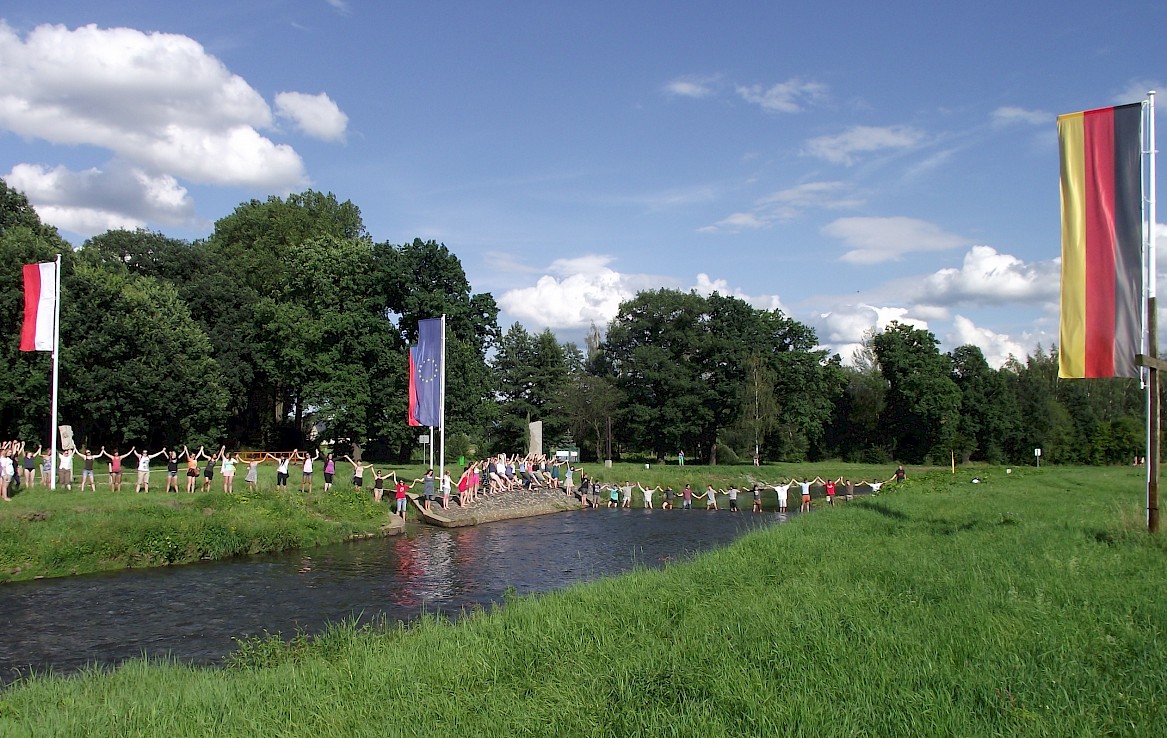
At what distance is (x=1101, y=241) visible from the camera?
1413 centimetres

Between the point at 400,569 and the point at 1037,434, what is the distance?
72403 mm

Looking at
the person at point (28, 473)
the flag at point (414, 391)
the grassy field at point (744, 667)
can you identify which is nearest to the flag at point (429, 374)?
the flag at point (414, 391)

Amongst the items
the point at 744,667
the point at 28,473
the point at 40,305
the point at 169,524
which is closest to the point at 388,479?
the point at 28,473

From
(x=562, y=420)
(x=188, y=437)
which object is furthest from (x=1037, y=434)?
(x=188, y=437)

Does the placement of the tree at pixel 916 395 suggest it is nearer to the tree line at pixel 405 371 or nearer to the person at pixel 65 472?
the tree line at pixel 405 371

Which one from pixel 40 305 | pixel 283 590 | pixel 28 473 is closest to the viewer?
pixel 283 590

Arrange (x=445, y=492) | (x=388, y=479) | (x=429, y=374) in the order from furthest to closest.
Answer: (x=388, y=479), (x=429, y=374), (x=445, y=492)

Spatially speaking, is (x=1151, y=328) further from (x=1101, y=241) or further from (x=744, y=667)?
(x=744, y=667)

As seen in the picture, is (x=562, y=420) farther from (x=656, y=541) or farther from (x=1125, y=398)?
(x=1125, y=398)

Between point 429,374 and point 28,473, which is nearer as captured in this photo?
point 28,473

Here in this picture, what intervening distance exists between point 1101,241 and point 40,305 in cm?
3065

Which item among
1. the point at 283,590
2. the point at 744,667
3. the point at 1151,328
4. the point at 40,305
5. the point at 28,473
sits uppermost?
the point at 40,305

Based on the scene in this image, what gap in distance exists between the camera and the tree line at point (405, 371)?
151 feet

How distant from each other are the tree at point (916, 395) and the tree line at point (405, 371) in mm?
195
